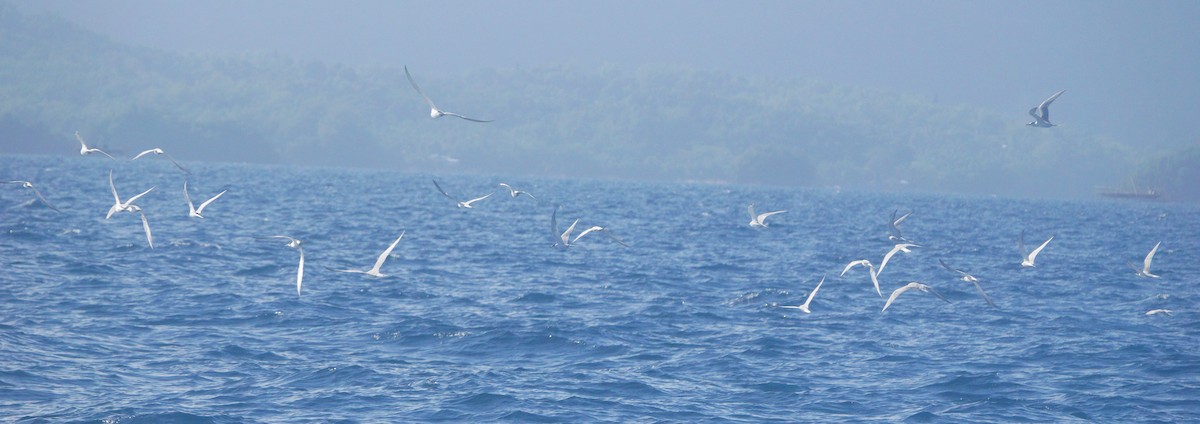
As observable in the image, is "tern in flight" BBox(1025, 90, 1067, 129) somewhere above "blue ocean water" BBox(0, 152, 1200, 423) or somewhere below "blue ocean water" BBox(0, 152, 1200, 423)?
above

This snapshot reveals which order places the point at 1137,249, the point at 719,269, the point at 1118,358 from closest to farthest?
the point at 1118,358
the point at 719,269
the point at 1137,249

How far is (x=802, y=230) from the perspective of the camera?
214 ft

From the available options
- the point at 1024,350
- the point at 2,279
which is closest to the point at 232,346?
the point at 2,279

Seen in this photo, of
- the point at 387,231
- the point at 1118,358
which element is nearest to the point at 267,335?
the point at 1118,358

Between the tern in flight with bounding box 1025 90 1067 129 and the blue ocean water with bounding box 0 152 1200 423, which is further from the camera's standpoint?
the tern in flight with bounding box 1025 90 1067 129

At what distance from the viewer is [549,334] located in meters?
27.1

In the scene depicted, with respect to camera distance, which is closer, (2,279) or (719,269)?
(2,279)

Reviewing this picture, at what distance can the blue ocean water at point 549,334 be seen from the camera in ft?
70.3

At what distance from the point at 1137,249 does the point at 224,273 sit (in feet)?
152

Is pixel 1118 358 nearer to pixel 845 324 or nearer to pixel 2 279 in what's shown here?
pixel 845 324

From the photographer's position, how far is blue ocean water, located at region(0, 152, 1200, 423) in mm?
21438

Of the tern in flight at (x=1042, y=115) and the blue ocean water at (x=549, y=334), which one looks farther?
the tern in flight at (x=1042, y=115)

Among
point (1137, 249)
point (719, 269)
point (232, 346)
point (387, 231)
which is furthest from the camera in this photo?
point (1137, 249)

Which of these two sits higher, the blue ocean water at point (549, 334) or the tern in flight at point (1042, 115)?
the tern in flight at point (1042, 115)
